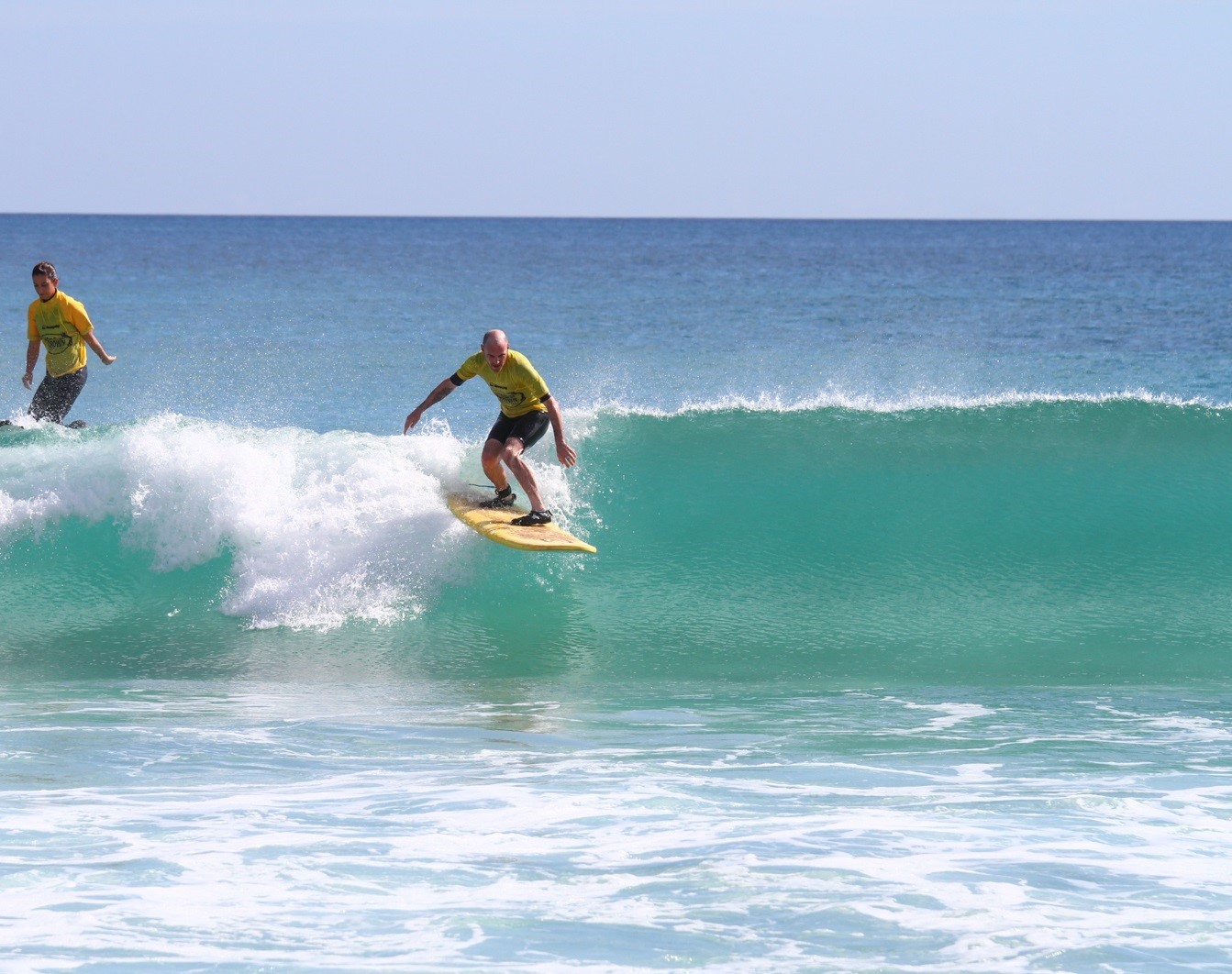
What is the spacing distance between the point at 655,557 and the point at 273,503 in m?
2.82

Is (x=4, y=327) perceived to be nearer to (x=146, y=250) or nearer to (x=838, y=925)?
(x=838, y=925)

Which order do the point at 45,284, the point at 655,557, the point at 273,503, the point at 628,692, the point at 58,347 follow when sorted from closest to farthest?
the point at 628,692, the point at 273,503, the point at 655,557, the point at 45,284, the point at 58,347

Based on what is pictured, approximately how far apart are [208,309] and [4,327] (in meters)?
6.67

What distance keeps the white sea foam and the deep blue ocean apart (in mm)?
27

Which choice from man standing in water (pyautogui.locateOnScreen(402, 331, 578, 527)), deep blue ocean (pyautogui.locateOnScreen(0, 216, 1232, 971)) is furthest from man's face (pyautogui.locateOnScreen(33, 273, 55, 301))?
man standing in water (pyautogui.locateOnScreen(402, 331, 578, 527))

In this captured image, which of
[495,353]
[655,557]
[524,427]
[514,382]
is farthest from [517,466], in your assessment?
[655,557]

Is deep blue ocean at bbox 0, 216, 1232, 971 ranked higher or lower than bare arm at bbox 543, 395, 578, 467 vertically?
lower

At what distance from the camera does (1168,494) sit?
11297 mm

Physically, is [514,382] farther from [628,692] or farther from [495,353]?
[628,692]

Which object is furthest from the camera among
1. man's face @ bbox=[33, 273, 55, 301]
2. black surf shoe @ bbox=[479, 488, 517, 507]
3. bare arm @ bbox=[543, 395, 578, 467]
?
man's face @ bbox=[33, 273, 55, 301]

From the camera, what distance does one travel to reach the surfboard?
8586mm

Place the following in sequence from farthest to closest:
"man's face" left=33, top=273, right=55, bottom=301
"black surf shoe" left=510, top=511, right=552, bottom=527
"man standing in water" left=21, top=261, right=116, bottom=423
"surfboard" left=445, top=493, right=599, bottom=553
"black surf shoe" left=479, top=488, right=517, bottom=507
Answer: "man standing in water" left=21, top=261, right=116, bottom=423 < "man's face" left=33, top=273, right=55, bottom=301 < "black surf shoe" left=479, top=488, right=517, bottom=507 < "black surf shoe" left=510, top=511, right=552, bottom=527 < "surfboard" left=445, top=493, right=599, bottom=553

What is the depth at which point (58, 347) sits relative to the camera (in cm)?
1105

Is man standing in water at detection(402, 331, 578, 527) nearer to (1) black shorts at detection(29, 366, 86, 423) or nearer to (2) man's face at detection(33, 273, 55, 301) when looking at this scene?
(2) man's face at detection(33, 273, 55, 301)
